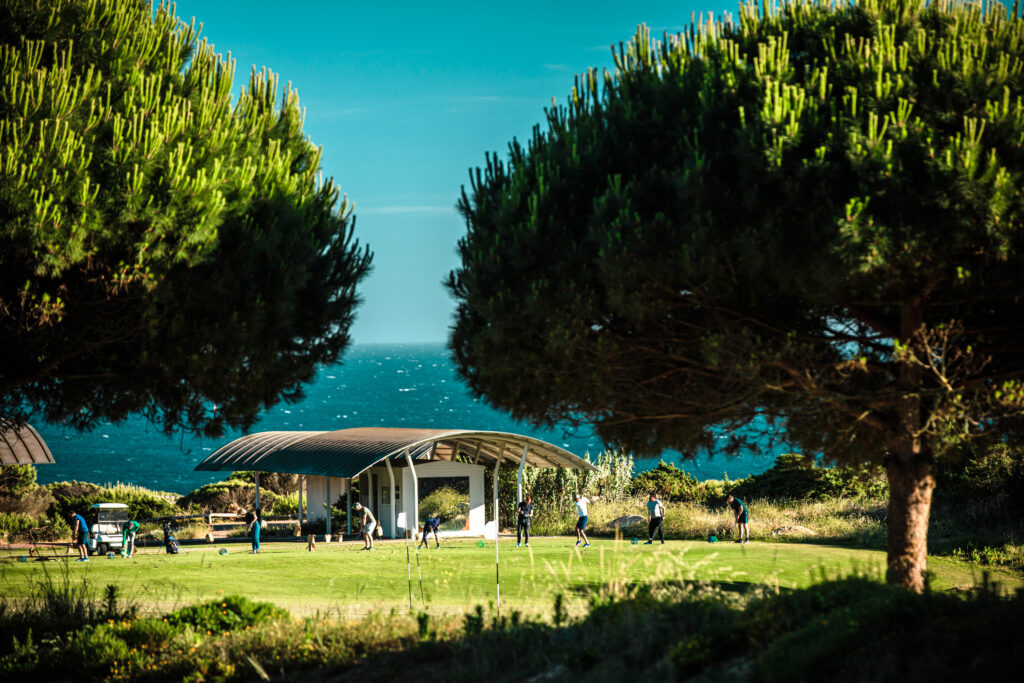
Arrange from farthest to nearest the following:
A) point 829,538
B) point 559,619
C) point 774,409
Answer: point 829,538 → point 774,409 → point 559,619

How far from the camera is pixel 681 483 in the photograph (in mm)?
37688

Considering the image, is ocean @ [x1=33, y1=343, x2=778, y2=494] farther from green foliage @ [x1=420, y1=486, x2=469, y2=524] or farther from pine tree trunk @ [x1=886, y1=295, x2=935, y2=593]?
pine tree trunk @ [x1=886, y1=295, x2=935, y2=593]

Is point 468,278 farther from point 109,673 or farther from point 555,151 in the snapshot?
point 109,673

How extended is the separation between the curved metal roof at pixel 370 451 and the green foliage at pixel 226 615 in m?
18.8

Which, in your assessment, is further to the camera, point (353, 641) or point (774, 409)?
point (774, 409)

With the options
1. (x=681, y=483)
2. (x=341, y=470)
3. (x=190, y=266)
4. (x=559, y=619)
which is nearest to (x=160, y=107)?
(x=190, y=266)

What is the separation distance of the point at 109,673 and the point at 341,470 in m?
21.3

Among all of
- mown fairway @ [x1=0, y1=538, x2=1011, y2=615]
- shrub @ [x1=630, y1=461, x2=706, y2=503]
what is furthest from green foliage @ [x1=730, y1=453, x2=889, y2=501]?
mown fairway @ [x1=0, y1=538, x2=1011, y2=615]

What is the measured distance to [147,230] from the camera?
401 inches

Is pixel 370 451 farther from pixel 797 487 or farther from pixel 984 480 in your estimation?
pixel 984 480

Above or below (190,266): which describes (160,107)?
above

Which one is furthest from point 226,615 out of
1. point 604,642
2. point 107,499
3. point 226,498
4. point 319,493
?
point 226,498

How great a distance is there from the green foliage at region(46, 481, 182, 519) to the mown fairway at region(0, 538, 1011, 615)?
443 inches

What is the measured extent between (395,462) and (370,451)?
95.7 inches
